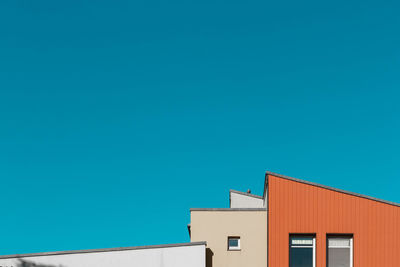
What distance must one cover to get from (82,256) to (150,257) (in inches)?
108

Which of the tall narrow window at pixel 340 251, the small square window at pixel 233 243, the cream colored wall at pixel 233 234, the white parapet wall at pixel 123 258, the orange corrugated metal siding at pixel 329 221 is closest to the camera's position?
the white parapet wall at pixel 123 258

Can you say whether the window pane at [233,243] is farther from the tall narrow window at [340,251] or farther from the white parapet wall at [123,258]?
the tall narrow window at [340,251]

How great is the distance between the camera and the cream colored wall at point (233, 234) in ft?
78.8

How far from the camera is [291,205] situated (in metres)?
24.1

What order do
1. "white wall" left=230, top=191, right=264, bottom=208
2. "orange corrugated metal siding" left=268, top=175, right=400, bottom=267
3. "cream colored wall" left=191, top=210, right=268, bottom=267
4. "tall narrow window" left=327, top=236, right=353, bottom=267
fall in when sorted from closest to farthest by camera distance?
"orange corrugated metal siding" left=268, top=175, right=400, bottom=267 → "tall narrow window" left=327, top=236, right=353, bottom=267 → "cream colored wall" left=191, top=210, right=268, bottom=267 → "white wall" left=230, top=191, right=264, bottom=208

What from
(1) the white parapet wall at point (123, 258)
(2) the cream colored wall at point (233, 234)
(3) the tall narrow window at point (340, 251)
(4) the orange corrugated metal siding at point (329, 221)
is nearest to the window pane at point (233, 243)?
(2) the cream colored wall at point (233, 234)

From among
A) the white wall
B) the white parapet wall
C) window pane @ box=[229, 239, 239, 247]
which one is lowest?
the white parapet wall

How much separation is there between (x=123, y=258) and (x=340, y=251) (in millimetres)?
9197

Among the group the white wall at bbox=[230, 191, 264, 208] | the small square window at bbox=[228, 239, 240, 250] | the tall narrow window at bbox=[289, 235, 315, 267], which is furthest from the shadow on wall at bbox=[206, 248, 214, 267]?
the white wall at bbox=[230, 191, 264, 208]

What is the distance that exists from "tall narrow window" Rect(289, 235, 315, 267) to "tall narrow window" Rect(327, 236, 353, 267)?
73 centimetres

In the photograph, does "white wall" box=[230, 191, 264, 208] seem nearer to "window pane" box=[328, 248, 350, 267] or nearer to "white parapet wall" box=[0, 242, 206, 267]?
"window pane" box=[328, 248, 350, 267]

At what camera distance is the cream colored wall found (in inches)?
945

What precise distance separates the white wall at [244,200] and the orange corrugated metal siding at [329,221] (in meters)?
6.22

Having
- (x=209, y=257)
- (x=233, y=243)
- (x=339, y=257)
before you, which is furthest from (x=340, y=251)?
(x=209, y=257)
